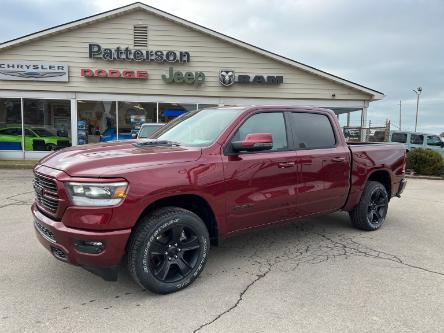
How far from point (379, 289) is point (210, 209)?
1.85 m

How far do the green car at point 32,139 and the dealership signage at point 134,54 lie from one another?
12.5 ft

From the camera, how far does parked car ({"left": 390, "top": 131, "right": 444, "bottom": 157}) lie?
18500 mm

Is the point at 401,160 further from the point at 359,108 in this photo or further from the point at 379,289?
the point at 359,108

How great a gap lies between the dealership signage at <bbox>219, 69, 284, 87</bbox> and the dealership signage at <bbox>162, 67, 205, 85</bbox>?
0.88m

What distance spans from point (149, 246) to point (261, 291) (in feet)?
3.87

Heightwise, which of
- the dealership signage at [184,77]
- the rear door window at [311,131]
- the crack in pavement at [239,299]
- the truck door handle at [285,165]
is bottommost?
the crack in pavement at [239,299]

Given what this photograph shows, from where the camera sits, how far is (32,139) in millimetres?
15258

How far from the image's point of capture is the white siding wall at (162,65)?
14.6 metres

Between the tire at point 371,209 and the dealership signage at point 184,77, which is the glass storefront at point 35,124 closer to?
the dealership signage at point 184,77

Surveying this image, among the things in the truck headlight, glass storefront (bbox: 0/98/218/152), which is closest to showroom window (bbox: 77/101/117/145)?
glass storefront (bbox: 0/98/218/152)

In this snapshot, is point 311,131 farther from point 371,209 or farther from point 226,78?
point 226,78

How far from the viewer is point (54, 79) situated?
1461cm

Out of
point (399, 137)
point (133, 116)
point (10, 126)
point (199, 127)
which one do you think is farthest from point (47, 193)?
point (399, 137)

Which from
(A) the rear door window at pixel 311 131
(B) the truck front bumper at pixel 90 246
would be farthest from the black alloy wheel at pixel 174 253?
(A) the rear door window at pixel 311 131
